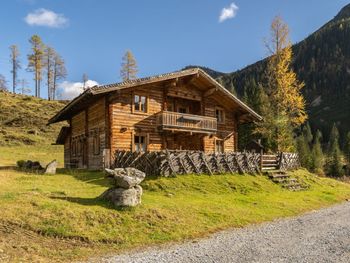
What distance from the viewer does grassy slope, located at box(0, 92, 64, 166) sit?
4743 cm

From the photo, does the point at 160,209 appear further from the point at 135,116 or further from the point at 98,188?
the point at 135,116

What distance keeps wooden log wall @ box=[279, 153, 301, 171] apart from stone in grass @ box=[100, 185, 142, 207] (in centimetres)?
1831

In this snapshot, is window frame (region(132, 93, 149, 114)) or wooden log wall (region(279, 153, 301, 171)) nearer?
window frame (region(132, 93, 149, 114))

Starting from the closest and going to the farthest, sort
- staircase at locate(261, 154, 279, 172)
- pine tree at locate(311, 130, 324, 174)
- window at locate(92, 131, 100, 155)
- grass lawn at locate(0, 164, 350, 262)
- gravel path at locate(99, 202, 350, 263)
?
1. gravel path at locate(99, 202, 350, 263)
2. grass lawn at locate(0, 164, 350, 262)
3. staircase at locate(261, 154, 279, 172)
4. window at locate(92, 131, 100, 155)
5. pine tree at locate(311, 130, 324, 174)

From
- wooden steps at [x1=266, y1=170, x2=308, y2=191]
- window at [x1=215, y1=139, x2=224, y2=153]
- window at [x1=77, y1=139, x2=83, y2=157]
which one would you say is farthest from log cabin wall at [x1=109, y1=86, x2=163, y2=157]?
wooden steps at [x1=266, y1=170, x2=308, y2=191]

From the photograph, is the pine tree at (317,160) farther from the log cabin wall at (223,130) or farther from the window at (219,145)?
the window at (219,145)

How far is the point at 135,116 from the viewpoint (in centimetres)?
2734

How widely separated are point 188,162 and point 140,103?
837 centimetres

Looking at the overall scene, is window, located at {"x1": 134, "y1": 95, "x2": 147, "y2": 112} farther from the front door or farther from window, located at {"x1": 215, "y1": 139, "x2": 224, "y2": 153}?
window, located at {"x1": 215, "y1": 139, "x2": 224, "y2": 153}

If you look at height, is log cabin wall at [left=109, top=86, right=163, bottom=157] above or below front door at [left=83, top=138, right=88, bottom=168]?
above

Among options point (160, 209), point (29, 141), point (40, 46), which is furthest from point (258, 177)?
point (40, 46)

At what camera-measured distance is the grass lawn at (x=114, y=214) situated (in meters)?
10.4

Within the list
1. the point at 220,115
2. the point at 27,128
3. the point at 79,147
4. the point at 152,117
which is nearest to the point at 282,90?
the point at 220,115

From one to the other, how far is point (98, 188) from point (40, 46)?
248 ft
